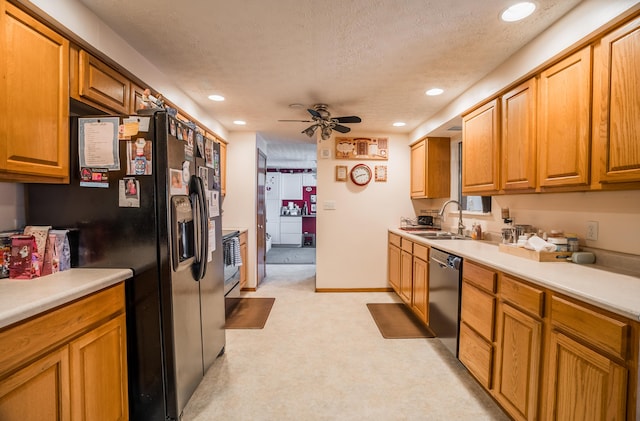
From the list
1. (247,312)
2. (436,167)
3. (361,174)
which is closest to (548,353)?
(436,167)

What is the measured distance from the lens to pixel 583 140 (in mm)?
1563

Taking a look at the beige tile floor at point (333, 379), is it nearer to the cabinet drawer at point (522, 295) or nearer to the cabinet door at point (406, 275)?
the cabinet door at point (406, 275)

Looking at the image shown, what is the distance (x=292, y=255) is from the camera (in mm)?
6977

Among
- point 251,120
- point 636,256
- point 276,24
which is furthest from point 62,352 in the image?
point 251,120

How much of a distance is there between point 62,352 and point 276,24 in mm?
1935

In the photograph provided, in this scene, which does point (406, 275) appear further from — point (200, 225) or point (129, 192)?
point (129, 192)

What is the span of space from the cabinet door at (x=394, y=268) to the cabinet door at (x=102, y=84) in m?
3.21

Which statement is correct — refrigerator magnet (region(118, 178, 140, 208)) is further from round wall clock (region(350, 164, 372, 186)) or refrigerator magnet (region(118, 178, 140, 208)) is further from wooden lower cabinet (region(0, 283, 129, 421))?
round wall clock (region(350, 164, 372, 186))

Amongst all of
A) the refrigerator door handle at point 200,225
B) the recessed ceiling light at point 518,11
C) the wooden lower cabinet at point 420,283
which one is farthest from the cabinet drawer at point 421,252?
the refrigerator door handle at point 200,225

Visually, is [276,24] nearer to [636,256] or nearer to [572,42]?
[572,42]

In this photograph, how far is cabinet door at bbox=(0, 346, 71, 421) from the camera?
3.27 ft

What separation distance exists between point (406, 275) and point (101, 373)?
9.52ft

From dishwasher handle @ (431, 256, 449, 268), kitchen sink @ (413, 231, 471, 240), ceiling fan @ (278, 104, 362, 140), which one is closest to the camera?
dishwasher handle @ (431, 256, 449, 268)

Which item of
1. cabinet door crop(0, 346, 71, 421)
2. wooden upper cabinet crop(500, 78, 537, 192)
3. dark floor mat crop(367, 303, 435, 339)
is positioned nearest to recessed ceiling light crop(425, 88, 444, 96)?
wooden upper cabinet crop(500, 78, 537, 192)
